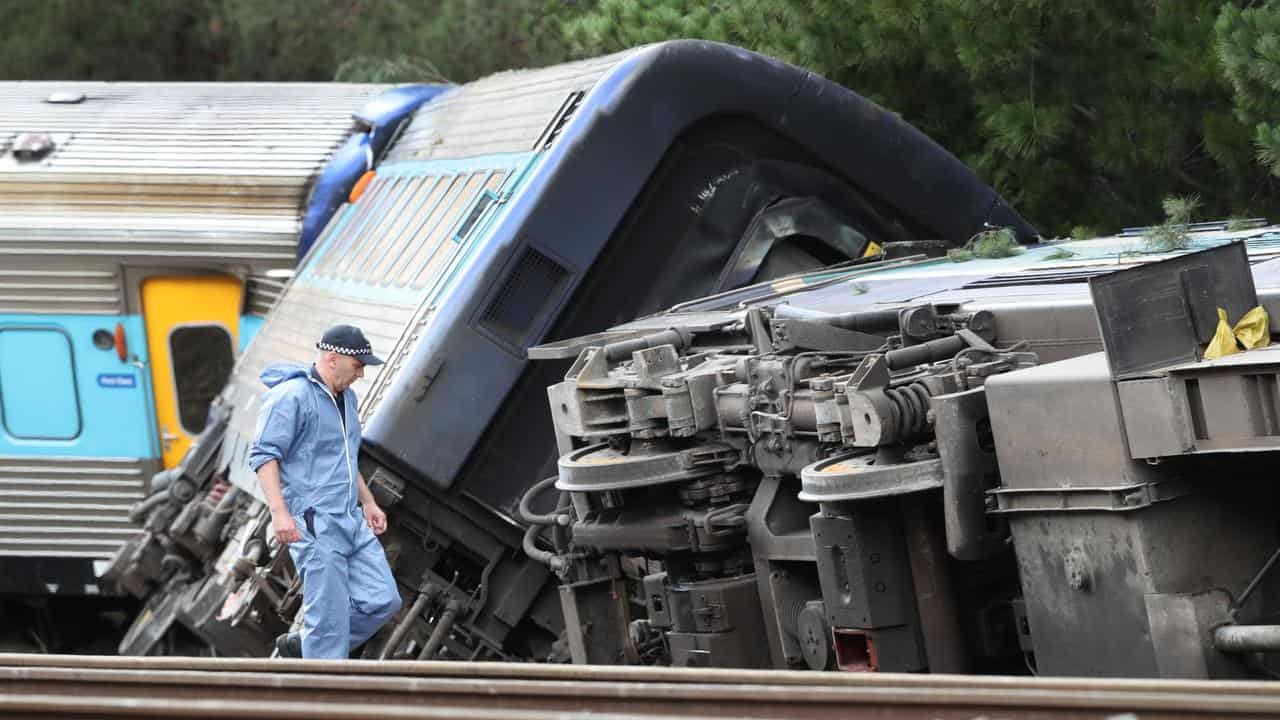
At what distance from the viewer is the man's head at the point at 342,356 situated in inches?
300

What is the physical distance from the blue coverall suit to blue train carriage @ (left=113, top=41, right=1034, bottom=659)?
0.78 metres

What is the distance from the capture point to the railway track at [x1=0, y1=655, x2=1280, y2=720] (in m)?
3.66

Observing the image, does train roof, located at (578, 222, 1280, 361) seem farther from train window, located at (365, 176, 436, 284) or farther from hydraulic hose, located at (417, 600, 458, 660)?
train window, located at (365, 176, 436, 284)

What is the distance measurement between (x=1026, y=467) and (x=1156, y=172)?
273 inches

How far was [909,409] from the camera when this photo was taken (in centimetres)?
560

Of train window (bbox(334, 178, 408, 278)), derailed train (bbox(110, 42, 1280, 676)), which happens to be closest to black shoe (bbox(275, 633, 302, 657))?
derailed train (bbox(110, 42, 1280, 676))

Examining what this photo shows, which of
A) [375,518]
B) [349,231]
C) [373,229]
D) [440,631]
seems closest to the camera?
[375,518]

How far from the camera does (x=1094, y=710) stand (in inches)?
142

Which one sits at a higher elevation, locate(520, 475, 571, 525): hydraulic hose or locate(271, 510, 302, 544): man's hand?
locate(271, 510, 302, 544): man's hand

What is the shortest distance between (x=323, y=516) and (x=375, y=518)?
290mm

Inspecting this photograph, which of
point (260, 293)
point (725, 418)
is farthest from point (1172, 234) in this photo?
point (260, 293)

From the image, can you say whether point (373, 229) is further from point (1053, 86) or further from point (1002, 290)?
point (1002, 290)

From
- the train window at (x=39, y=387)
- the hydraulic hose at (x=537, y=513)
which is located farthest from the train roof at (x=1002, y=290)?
the train window at (x=39, y=387)

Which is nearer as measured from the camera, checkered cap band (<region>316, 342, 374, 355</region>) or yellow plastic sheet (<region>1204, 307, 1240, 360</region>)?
yellow plastic sheet (<region>1204, 307, 1240, 360</region>)
